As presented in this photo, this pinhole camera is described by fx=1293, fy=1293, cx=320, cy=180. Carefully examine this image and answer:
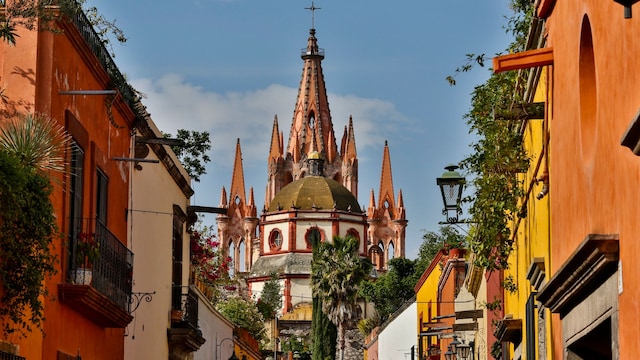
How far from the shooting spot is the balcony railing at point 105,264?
41.1ft

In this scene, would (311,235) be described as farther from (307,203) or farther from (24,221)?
(24,221)

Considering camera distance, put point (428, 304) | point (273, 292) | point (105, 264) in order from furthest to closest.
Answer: point (273, 292)
point (428, 304)
point (105, 264)

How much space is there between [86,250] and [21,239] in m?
2.56

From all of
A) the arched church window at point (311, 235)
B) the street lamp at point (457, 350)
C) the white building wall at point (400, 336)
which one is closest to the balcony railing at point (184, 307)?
the street lamp at point (457, 350)

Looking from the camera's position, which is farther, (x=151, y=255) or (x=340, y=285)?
(x=340, y=285)

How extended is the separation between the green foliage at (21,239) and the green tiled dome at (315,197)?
291 ft

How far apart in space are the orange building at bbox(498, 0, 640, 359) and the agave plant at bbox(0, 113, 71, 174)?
12.4ft

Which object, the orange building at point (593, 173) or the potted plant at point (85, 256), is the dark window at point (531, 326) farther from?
the potted plant at point (85, 256)

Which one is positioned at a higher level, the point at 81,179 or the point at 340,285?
the point at 340,285

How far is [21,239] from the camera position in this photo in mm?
10016

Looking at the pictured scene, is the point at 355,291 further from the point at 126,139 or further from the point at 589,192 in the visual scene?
the point at 589,192

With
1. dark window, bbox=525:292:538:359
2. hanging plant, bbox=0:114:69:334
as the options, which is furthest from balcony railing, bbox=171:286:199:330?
hanging plant, bbox=0:114:69:334

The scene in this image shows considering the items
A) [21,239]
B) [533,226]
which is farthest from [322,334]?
[21,239]

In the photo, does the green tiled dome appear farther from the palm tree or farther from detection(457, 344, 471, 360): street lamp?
detection(457, 344, 471, 360): street lamp
